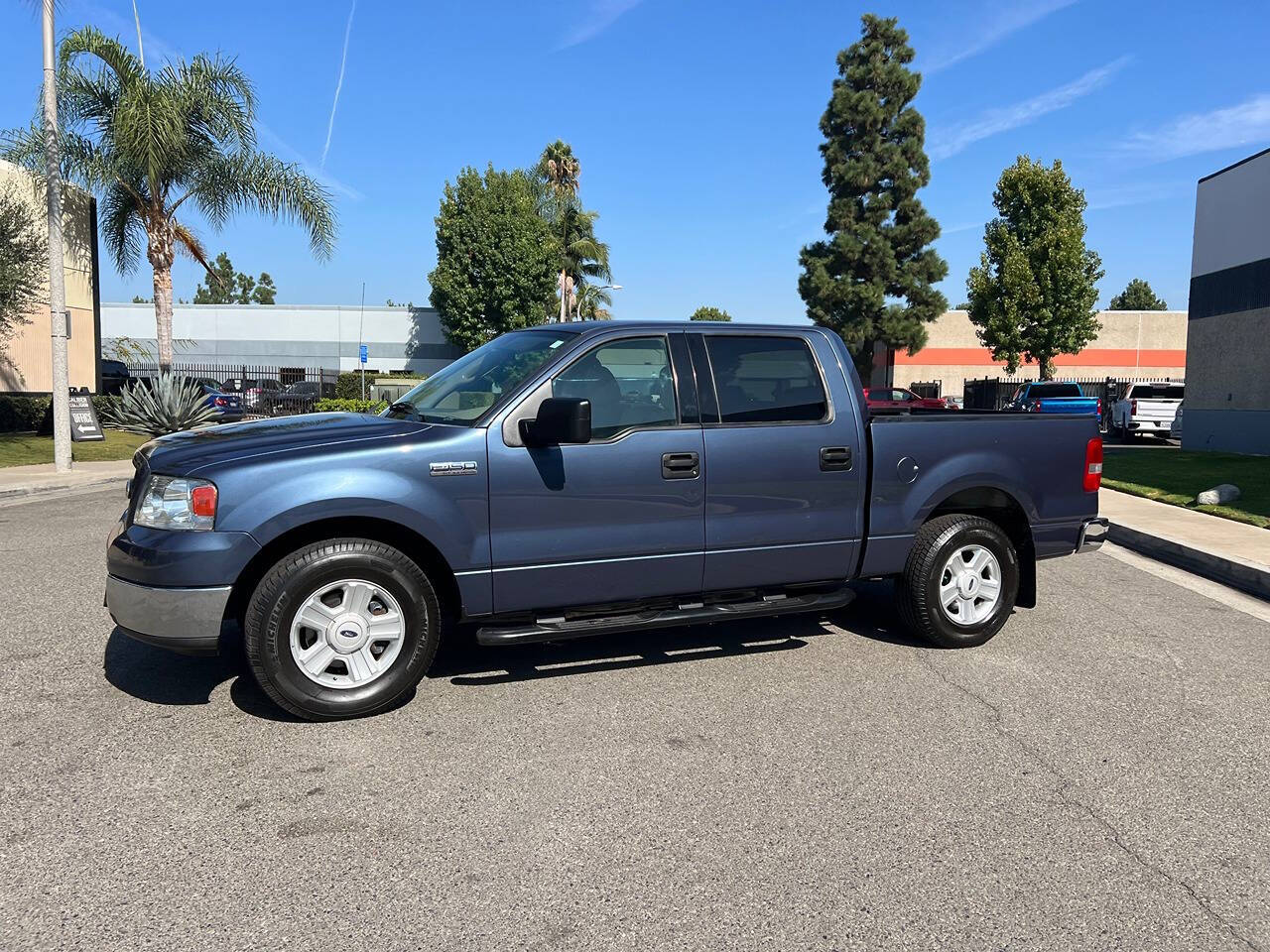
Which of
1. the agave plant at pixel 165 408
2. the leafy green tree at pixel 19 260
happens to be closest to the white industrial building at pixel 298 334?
the leafy green tree at pixel 19 260

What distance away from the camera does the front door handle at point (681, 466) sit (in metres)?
4.91

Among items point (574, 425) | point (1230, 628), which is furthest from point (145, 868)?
point (1230, 628)

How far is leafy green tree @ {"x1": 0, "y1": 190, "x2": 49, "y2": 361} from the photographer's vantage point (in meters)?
18.5

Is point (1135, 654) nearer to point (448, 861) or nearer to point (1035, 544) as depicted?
point (1035, 544)

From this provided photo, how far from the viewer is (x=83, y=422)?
18.8 meters

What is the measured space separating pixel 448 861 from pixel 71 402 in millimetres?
19301

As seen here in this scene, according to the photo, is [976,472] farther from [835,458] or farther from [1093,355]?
[1093,355]

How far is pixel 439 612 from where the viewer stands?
467 centimetres

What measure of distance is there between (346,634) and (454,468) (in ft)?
3.01

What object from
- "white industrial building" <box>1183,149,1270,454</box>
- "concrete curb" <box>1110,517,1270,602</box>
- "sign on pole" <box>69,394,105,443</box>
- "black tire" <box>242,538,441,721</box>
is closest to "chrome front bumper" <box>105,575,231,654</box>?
"black tire" <box>242,538,441,721</box>

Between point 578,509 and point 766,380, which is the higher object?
point 766,380

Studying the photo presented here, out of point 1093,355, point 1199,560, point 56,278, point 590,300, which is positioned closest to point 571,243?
point 590,300

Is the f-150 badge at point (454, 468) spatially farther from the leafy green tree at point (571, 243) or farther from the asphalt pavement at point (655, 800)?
the leafy green tree at point (571, 243)

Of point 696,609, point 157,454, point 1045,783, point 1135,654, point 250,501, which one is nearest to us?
point 1045,783
